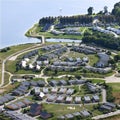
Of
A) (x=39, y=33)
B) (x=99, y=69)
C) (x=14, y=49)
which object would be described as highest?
(x=39, y=33)

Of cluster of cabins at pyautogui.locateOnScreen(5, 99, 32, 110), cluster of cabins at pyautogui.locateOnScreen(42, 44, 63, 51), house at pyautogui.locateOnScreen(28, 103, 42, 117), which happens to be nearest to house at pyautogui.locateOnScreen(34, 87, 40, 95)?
cluster of cabins at pyautogui.locateOnScreen(5, 99, 32, 110)

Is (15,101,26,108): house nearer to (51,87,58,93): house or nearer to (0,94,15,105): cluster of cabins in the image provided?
(0,94,15,105): cluster of cabins

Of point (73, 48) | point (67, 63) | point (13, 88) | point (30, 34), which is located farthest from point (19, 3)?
point (13, 88)

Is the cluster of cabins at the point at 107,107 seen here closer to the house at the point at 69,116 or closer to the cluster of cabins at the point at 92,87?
the house at the point at 69,116

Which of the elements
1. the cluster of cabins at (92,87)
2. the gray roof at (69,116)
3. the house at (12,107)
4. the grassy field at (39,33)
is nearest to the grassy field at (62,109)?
the gray roof at (69,116)

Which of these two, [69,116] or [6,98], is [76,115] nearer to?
[69,116]

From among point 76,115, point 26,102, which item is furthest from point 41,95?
point 76,115
